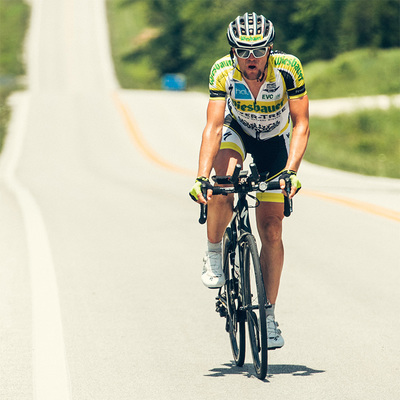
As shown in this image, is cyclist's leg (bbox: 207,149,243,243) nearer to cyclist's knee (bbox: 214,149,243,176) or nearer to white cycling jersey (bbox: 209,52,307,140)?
cyclist's knee (bbox: 214,149,243,176)

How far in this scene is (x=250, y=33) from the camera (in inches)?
227

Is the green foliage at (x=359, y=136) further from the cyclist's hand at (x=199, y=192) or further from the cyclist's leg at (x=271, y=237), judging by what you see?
the cyclist's hand at (x=199, y=192)

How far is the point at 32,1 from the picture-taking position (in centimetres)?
9506

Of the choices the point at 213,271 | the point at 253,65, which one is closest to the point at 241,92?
the point at 253,65

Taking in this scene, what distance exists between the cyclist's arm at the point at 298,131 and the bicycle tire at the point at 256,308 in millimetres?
563

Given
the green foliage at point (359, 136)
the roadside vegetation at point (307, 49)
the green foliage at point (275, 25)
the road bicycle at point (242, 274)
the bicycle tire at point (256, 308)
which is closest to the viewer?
the bicycle tire at point (256, 308)

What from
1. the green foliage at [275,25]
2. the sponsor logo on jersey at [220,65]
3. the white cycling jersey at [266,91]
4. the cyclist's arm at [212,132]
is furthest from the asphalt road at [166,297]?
the green foliage at [275,25]

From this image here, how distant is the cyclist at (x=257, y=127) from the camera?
583 centimetres

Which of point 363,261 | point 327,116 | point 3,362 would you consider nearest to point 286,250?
point 363,261

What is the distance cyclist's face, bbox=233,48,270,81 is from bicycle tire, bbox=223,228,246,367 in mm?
1078

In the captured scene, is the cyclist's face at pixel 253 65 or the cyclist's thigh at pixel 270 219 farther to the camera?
the cyclist's thigh at pixel 270 219

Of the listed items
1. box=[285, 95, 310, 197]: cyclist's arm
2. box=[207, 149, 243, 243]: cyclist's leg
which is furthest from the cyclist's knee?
box=[285, 95, 310, 197]: cyclist's arm

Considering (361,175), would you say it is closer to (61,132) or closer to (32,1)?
(61,132)

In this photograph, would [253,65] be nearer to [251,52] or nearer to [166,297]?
[251,52]
